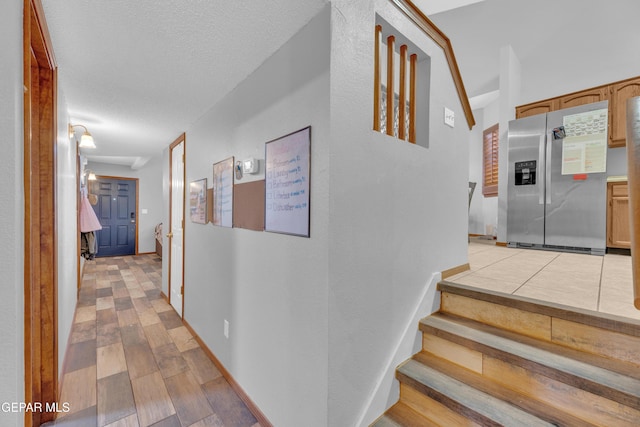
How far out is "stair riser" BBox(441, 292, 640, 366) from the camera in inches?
46.5

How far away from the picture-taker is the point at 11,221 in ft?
2.36

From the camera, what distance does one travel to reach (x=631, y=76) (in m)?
3.39

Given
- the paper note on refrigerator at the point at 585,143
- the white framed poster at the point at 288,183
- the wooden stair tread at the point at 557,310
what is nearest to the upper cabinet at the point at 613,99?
the paper note on refrigerator at the point at 585,143

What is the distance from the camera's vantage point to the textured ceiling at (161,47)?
1.26m

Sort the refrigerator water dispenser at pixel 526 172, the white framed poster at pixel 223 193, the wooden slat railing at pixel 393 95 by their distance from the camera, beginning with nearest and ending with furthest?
the wooden slat railing at pixel 393 95 → the white framed poster at pixel 223 193 → the refrigerator water dispenser at pixel 526 172

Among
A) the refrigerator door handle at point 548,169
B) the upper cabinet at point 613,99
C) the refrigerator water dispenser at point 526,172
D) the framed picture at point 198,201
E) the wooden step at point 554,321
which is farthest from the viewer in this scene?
the refrigerator water dispenser at point 526,172

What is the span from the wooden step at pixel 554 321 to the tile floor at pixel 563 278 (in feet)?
0.38

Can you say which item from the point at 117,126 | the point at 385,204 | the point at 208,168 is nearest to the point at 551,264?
the point at 385,204

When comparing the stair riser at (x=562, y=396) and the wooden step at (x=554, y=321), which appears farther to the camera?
the wooden step at (x=554, y=321)

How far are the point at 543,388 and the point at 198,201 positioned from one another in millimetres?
2873

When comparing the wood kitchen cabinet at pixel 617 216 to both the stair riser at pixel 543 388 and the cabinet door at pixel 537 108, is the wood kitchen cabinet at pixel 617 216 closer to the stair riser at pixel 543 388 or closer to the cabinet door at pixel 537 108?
the cabinet door at pixel 537 108

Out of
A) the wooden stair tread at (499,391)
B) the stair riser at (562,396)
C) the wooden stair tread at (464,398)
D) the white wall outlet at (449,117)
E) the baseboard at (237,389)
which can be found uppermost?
the white wall outlet at (449,117)

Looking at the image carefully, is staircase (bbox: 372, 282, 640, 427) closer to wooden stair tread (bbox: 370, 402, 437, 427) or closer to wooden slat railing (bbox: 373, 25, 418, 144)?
wooden stair tread (bbox: 370, 402, 437, 427)

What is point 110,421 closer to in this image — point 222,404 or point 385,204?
point 222,404
